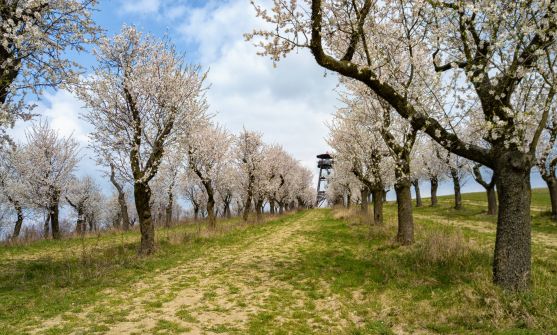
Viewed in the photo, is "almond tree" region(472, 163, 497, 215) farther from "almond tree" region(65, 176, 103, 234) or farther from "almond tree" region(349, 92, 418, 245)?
"almond tree" region(65, 176, 103, 234)

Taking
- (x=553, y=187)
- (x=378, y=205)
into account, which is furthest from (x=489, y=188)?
(x=378, y=205)

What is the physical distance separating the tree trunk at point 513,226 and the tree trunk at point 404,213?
723 cm

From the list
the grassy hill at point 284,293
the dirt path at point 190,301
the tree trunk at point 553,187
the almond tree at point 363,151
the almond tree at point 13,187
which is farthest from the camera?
the almond tree at point 13,187


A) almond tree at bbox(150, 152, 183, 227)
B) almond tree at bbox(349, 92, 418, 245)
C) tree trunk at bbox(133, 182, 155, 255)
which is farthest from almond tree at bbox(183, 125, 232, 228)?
almond tree at bbox(349, 92, 418, 245)

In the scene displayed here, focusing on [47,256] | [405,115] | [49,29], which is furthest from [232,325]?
[47,256]

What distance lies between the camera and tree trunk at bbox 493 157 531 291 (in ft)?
28.4

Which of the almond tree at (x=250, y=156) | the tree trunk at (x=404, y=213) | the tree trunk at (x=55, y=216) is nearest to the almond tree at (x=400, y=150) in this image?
the tree trunk at (x=404, y=213)

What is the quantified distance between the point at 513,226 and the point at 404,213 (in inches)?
304

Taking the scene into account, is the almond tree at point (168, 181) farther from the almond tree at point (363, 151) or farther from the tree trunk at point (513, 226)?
the tree trunk at point (513, 226)

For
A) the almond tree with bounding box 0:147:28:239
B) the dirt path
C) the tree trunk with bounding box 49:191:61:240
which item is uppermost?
the almond tree with bounding box 0:147:28:239

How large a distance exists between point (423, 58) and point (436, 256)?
10.7m

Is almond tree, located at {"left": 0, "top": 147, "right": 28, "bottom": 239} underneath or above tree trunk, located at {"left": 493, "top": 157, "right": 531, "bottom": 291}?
above

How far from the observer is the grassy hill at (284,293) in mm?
7960

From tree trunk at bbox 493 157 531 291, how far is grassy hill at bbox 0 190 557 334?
41 centimetres
